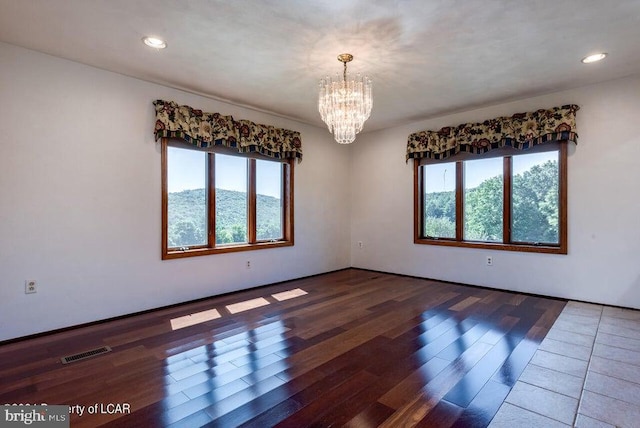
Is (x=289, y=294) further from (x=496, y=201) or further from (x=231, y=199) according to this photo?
(x=496, y=201)

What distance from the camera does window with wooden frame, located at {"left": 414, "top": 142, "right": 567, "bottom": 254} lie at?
415cm

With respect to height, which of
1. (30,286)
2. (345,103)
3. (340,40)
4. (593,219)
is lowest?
(30,286)

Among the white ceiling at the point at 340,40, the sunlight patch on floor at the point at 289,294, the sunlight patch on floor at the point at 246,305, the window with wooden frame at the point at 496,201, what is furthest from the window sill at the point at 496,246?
the sunlight patch on floor at the point at 246,305

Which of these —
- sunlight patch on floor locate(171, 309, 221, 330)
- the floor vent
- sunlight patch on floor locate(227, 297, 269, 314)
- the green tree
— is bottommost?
the floor vent

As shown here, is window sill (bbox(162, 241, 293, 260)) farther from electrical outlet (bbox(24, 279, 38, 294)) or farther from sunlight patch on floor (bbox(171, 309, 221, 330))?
electrical outlet (bbox(24, 279, 38, 294))

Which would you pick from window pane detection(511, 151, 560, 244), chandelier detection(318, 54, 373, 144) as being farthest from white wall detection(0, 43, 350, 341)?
window pane detection(511, 151, 560, 244)

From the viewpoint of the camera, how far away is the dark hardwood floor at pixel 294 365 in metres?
1.84

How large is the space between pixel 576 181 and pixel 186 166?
15.6 feet

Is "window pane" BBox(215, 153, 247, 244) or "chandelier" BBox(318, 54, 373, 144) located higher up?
"chandelier" BBox(318, 54, 373, 144)

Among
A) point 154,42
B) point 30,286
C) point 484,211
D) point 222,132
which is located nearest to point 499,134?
point 484,211

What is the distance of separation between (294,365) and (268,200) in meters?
2.98

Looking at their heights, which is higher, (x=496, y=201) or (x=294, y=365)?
(x=496, y=201)

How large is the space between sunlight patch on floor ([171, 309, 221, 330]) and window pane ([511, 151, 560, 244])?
4.00 meters

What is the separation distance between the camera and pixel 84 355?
101 inches
